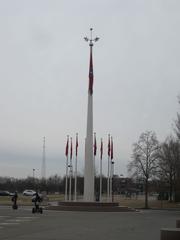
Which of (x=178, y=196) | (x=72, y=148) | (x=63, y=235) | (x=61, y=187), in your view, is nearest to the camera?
(x=63, y=235)

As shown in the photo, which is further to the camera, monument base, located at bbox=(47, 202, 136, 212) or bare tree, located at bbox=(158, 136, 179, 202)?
bare tree, located at bbox=(158, 136, 179, 202)

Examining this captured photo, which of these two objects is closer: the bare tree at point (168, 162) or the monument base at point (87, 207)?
the monument base at point (87, 207)

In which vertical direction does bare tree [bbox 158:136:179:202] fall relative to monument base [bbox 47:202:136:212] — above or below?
above

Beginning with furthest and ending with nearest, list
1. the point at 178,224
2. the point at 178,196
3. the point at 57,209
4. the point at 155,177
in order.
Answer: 1. the point at 178,196
2. the point at 155,177
3. the point at 57,209
4. the point at 178,224

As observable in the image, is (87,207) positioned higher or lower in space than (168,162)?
lower

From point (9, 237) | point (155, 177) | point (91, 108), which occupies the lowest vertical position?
point (9, 237)

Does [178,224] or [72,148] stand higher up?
[72,148]

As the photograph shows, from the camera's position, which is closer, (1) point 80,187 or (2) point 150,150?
(2) point 150,150

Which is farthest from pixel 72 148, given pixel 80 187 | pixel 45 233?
pixel 80 187

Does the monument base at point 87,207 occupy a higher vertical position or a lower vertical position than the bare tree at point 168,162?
lower

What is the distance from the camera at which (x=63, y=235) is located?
20.9m

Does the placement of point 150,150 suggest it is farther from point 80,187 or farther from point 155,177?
point 80,187

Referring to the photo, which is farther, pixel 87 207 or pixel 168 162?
pixel 168 162

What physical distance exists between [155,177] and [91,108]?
78.7 feet
